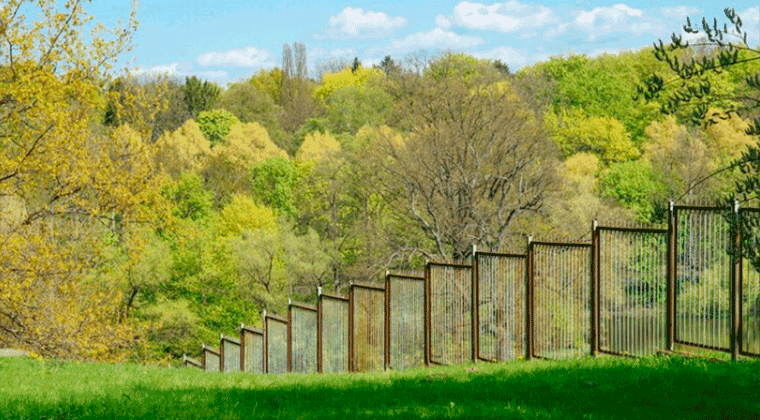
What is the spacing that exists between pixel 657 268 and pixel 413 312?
6715 mm

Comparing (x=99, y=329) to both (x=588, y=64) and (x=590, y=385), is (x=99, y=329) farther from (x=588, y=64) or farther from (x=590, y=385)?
(x=588, y=64)

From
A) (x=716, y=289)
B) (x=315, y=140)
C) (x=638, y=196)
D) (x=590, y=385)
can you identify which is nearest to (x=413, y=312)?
(x=716, y=289)

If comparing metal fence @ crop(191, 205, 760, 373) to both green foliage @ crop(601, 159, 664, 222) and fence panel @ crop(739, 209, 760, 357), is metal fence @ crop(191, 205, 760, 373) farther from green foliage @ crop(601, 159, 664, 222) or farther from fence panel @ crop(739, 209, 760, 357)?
green foliage @ crop(601, 159, 664, 222)

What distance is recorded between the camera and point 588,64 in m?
87.6

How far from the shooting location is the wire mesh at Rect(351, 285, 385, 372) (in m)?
20.9

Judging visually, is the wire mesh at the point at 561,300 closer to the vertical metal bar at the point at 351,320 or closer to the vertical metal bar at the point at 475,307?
the vertical metal bar at the point at 475,307

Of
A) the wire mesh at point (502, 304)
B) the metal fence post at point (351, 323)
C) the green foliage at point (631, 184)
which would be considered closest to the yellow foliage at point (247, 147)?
the green foliage at point (631, 184)

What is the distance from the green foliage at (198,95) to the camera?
103688mm

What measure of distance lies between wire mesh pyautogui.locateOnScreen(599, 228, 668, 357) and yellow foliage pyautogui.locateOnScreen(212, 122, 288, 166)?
67322mm

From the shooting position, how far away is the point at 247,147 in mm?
85688

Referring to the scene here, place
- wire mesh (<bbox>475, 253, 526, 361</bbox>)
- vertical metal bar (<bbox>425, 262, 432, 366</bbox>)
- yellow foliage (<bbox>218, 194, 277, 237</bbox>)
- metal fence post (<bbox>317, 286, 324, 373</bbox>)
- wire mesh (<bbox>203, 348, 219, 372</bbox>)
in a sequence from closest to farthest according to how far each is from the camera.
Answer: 1. wire mesh (<bbox>475, 253, 526, 361</bbox>)
2. vertical metal bar (<bbox>425, 262, 432, 366</bbox>)
3. metal fence post (<bbox>317, 286, 324, 373</bbox>)
4. wire mesh (<bbox>203, 348, 219, 372</bbox>)
5. yellow foliage (<bbox>218, 194, 277, 237</bbox>)

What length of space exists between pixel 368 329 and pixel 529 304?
576 cm

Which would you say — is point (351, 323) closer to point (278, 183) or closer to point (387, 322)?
point (387, 322)

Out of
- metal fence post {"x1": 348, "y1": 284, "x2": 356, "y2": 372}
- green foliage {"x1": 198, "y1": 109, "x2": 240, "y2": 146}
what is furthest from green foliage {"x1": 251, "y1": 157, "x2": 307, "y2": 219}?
metal fence post {"x1": 348, "y1": 284, "x2": 356, "y2": 372}
